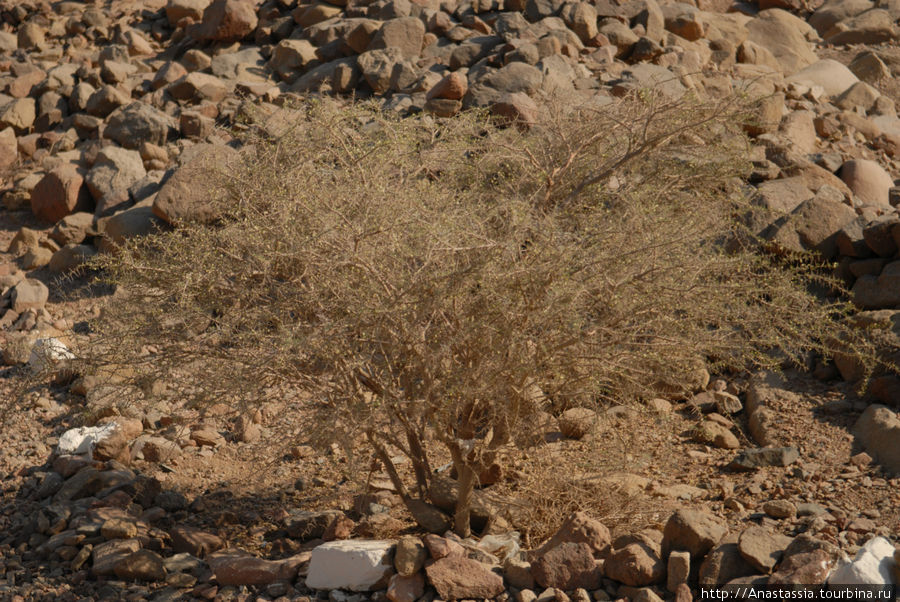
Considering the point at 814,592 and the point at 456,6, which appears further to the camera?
the point at 456,6

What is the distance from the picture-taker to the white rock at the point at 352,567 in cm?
414

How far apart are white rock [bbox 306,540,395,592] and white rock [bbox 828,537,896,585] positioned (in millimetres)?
1943

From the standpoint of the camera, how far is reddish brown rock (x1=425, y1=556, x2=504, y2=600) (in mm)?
3943

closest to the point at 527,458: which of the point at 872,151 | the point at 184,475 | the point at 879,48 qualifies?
the point at 184,475

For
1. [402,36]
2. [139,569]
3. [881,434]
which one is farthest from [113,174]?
[881,434]

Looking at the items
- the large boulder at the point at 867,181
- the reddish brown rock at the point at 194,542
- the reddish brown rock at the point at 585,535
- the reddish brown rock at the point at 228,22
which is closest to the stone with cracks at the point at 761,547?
the reddish brown rock at the point at 585,535

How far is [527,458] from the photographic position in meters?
5.74

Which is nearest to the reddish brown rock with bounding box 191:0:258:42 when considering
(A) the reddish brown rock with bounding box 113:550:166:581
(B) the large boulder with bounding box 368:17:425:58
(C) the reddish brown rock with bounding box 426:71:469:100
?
(B) the large boulder with bounding box 368:17:425:58

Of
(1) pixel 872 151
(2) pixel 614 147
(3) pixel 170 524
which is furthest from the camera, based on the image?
(1) pixel 872 151

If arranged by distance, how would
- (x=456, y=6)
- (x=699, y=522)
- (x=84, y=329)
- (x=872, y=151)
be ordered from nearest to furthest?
(x=699, y=522), (x=84, y=329), (x=872, y=151), (x=456, y=6)

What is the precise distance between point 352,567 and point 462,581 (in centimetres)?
55

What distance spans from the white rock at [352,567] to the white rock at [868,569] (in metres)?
1.94

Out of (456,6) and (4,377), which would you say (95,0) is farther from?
(4,377)

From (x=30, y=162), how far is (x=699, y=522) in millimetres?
10116
